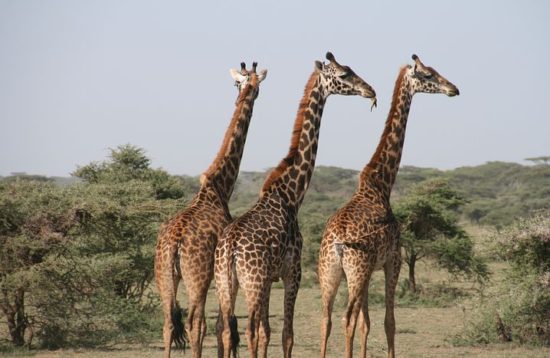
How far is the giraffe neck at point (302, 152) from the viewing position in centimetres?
896

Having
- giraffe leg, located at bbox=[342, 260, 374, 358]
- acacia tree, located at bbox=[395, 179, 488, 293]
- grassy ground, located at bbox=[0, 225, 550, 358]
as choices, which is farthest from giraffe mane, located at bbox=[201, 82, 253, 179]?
acacia tree, located at bbox=[395, 179, 488, 293]

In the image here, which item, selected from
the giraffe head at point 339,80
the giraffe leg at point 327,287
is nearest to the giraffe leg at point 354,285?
the giraffe leg at point 327,287

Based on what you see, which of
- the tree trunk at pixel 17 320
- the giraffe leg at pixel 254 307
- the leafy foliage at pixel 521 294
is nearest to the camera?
the giraffe leg at pixel 254 307

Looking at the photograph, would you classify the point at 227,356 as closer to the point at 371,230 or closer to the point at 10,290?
the point at 371,230

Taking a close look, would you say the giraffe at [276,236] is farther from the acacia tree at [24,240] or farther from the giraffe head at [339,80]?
the acacia tree at [24,240]

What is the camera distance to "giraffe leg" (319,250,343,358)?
863cm

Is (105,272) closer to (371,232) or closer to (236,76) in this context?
(236,76)

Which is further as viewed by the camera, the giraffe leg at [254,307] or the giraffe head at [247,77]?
the giraffe head at [247,77]

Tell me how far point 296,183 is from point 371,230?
849 millimetres

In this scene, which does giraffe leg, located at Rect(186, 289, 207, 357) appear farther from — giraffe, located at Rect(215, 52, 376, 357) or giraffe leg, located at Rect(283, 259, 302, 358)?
giraffe leg, located at Rect(283, 259, 302, 358)

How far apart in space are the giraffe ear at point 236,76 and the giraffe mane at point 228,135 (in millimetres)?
465

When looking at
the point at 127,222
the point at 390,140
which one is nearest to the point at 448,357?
the point at 390,140

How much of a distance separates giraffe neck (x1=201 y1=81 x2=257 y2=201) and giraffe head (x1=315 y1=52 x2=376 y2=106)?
902 millimetres

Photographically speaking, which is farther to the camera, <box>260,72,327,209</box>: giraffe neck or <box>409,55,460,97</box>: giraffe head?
<box>409,55,460,97</box>: giraffe head
